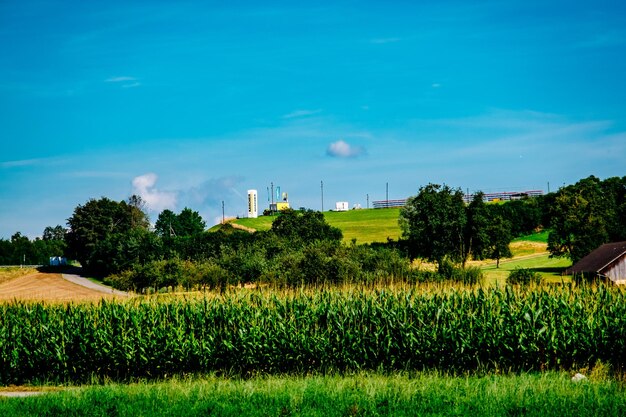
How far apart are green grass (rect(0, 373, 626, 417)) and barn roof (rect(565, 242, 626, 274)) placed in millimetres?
41585

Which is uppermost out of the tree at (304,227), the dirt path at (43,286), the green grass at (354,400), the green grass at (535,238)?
the tree at (304,227)

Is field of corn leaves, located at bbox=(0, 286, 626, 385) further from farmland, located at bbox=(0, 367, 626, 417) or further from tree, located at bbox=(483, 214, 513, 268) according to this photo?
tree, located at bbox=(483, 214, 513, 268)

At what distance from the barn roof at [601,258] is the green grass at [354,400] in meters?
41.6

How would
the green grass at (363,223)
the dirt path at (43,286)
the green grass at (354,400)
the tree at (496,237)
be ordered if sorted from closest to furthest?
the green grass at (354,400) → the dirt path at (43,286) → the tree at (496,237) → the green grass at (363,223)

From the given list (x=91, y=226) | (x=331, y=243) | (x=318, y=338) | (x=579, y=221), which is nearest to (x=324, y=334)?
(x=318, y=338)

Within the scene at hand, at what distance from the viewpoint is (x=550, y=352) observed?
18344mm

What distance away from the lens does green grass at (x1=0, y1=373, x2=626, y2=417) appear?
12500 millimetres

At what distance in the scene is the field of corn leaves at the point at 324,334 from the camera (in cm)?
1841

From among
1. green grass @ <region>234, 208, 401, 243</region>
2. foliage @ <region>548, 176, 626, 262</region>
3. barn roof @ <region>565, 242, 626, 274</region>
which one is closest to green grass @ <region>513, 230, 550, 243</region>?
green grass @ <region>234, 208, 401, 243</region>

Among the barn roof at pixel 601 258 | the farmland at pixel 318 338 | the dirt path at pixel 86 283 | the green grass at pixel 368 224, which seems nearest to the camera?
the farmland at pixel 318 338

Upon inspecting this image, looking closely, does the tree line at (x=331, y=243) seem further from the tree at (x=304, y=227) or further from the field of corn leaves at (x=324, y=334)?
the field of corn leaves at (x=324, y=334)

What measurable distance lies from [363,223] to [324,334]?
103268 millimetres

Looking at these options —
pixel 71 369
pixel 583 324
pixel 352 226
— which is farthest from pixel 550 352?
pixel 352 226

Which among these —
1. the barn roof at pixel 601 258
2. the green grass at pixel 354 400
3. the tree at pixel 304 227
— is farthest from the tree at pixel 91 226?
the green grass at pixel 354 400
